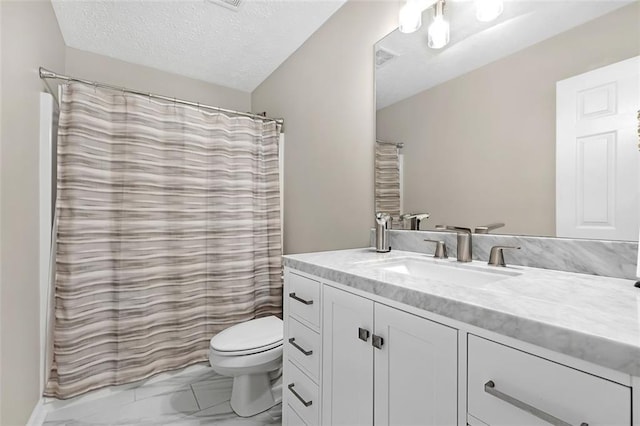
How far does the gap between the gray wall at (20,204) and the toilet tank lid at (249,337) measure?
788 mm

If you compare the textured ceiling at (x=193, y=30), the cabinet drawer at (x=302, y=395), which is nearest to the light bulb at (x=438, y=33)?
the textured ceiling at (x=193, y=30)

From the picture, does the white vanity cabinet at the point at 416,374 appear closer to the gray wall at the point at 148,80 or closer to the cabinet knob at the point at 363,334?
the cabinet knob at the point at 363,334

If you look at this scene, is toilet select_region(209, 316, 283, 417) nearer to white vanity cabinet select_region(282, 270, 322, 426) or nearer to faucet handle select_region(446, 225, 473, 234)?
white vanity cabinet select_region(282, 270, 322, 426)

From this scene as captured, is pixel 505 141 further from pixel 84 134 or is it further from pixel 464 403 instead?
pixel 84 134

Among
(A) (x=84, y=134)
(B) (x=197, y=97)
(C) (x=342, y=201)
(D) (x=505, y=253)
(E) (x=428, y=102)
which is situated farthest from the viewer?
(B) (x=197, y=97)

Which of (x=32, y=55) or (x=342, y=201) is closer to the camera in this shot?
(x=32, y=55)

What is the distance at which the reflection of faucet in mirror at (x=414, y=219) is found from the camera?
1.42m

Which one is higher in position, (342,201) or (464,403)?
(342,201)

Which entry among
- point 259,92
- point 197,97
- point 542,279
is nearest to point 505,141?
point 542,279

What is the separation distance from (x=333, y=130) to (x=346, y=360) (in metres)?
1.36

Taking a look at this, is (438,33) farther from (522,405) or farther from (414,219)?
(522,405)

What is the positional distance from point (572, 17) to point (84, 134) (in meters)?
2.26

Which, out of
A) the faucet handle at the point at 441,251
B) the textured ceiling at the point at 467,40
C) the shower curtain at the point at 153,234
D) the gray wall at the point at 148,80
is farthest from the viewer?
the gray wall at the point at 148,80

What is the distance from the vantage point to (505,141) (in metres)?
1.12
